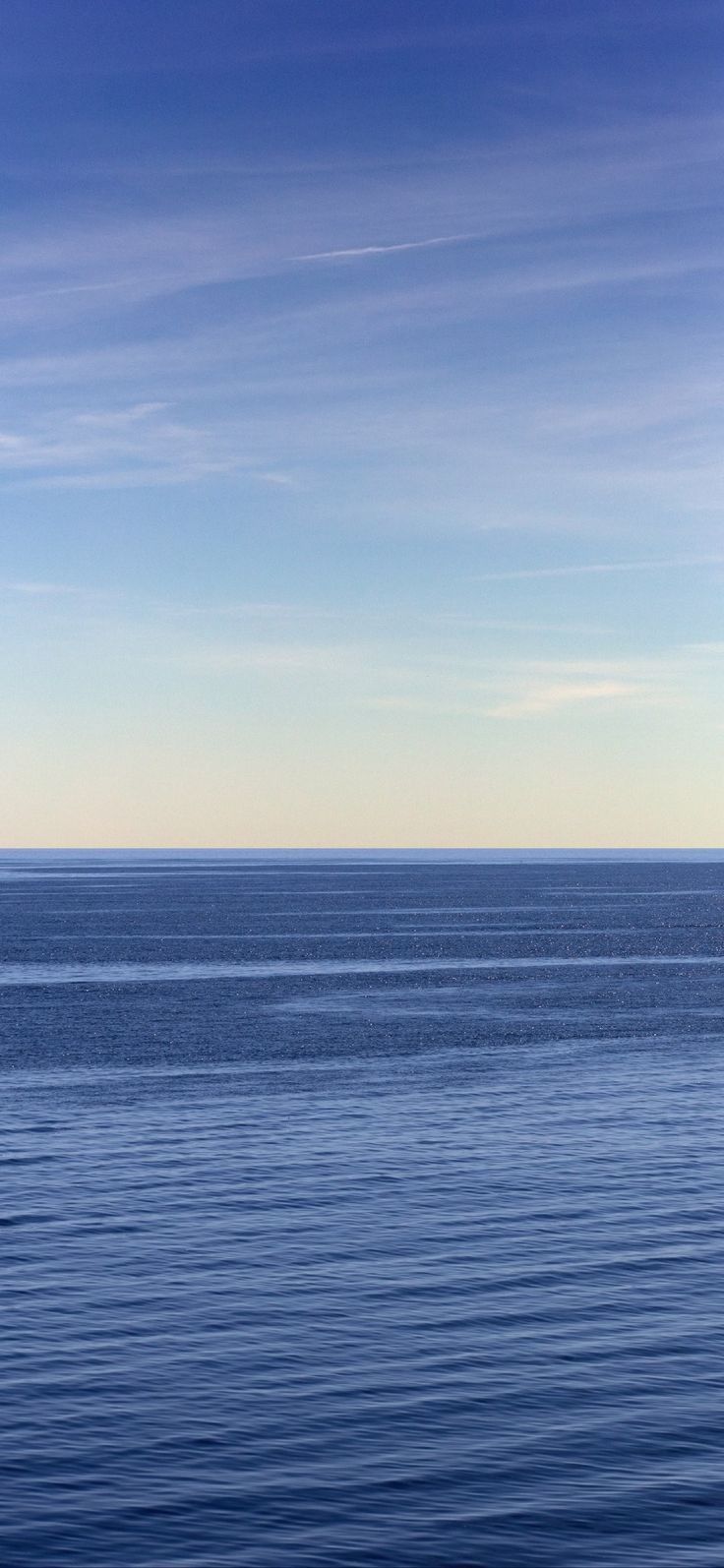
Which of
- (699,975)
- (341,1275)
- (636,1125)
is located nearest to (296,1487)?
(341,1275)

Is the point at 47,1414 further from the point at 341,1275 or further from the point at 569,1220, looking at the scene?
the point at 569,1220

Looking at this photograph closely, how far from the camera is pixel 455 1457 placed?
23.1 m

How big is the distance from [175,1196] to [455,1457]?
16752 millimetres

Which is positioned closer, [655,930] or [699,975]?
[699,975]

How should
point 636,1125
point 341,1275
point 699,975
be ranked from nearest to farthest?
point 341,1275
point 636,1125
point 699,975

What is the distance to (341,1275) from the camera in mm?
32094

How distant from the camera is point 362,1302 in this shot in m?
30.4

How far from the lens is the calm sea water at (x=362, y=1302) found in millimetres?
21406

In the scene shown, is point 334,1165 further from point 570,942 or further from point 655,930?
point 655,930

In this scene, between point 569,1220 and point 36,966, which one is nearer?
point 569,1220

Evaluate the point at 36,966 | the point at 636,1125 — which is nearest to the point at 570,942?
the point at 36,966

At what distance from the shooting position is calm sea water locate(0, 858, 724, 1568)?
70.2 feet

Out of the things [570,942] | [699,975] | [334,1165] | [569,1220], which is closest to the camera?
[569,1220]

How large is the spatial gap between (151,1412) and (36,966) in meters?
89.1
